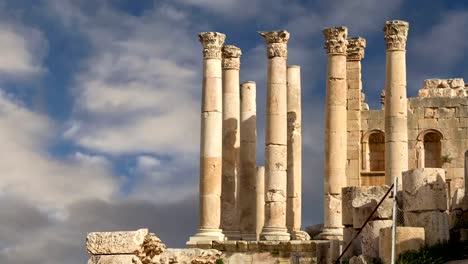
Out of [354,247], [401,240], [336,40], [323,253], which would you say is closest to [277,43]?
[336,40]

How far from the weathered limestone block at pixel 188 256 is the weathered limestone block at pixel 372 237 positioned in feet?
17.2

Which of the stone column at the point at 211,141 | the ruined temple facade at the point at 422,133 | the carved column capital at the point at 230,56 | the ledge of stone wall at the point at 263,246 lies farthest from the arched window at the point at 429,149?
the stone column at the point at 211,141

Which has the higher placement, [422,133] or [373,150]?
[422,133]

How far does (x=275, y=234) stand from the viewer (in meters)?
40.2

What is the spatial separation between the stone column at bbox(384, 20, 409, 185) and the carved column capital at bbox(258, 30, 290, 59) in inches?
152

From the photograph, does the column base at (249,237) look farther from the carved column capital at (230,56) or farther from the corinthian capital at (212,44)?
the corinthian capital at (212,44)

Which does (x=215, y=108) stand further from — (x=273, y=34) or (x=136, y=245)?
(x=136, y=245)

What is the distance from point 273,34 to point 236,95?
11.5 feet

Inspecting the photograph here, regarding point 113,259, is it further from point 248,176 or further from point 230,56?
point 230,56

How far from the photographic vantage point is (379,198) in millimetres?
29031

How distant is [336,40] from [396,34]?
241 centimetres

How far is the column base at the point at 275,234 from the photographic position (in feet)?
131

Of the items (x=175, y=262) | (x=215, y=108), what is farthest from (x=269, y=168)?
(x=175, y=262)

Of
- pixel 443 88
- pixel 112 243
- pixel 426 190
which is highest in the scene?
pixel 443 88
